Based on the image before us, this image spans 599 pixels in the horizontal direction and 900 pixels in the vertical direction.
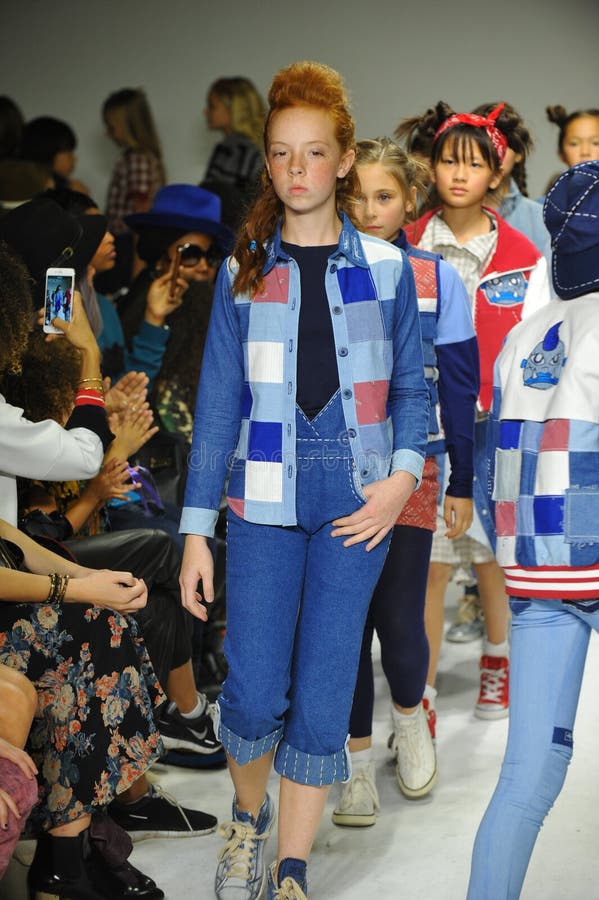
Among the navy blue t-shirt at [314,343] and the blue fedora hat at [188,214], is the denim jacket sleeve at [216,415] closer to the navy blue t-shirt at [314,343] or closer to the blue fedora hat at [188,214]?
the navy blue t-shirt at [314,343]

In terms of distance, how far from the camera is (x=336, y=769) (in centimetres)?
212

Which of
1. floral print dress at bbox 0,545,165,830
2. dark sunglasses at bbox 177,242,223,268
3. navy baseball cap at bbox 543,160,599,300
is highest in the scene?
navy baseball cap at bbox 543,160,599,300

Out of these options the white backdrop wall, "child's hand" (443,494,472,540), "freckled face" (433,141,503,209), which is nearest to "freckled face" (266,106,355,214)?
"child's hand" (443,494,472,540)

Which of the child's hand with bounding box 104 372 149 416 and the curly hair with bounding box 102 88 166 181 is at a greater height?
the curly hair with bounding box 102 88 166 181

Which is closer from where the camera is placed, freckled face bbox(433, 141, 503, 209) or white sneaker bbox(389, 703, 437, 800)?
white sneaker bbox(389, 703, 437, 800)

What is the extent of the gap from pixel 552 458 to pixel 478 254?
138 cm

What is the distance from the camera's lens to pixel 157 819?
2.51 meters

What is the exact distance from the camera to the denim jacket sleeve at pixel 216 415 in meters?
2.12

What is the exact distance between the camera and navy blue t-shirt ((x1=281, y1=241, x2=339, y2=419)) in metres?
2.08

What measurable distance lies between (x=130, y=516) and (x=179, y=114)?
413 centimetres

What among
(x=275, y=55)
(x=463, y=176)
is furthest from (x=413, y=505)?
(x=275, y=55)

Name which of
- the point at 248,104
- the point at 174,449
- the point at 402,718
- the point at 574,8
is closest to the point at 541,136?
the point at 574,8

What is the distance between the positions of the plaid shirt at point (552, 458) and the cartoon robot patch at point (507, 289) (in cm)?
118

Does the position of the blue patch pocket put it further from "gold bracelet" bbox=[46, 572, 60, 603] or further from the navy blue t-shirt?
"gold bracelet" bbox=[46, 572, 60, 603]
